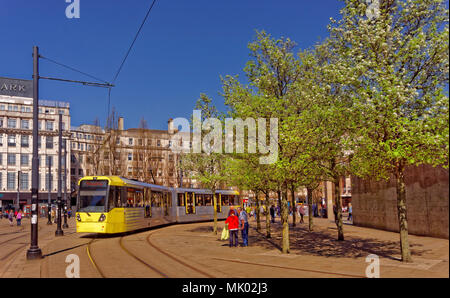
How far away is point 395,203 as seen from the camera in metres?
23.4

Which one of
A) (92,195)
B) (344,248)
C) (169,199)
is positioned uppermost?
(92,195)

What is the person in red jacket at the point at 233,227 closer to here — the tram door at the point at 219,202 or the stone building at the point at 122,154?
the tram door at the point at 219,202

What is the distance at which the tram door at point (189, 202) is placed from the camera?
117 feet

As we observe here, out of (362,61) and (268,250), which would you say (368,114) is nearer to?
(362,61)

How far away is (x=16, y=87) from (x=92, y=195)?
26.1 feet

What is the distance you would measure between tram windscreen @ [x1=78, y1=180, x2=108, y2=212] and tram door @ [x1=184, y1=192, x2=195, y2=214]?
14445 millimetres

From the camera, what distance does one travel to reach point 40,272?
37.5 feet

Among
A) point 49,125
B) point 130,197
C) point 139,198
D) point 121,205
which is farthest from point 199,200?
point 49,125

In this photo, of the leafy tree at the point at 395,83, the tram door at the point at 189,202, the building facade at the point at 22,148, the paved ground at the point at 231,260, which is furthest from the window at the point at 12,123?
the leafy tree at the point at 395,83

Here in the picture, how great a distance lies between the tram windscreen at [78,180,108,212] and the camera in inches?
834

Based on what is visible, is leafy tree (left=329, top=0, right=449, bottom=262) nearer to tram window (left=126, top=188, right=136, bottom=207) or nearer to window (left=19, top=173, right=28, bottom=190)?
tram window (left=126, top=188, right=136, bottom=207)

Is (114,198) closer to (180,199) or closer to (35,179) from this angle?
(35,179)

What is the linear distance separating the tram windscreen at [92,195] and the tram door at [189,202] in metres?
14.4

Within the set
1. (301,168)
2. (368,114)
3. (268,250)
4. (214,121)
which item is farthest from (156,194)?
(368,114)
